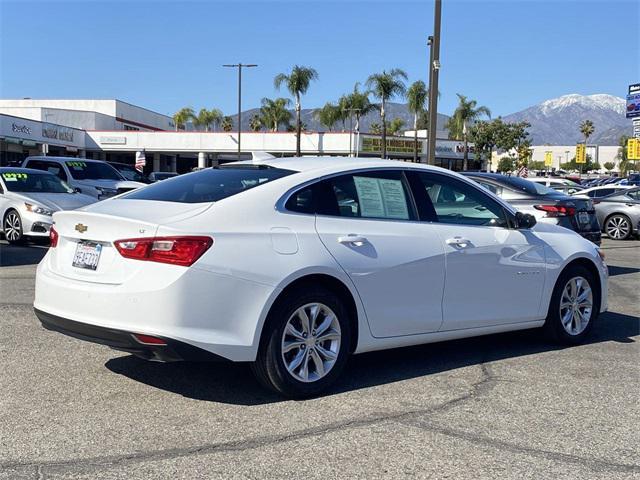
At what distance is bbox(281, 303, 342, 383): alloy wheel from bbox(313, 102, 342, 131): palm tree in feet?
220

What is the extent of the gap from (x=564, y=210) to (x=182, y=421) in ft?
24.4

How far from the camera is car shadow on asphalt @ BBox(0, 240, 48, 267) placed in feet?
35.9

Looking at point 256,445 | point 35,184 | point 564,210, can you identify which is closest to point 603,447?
point 256,445

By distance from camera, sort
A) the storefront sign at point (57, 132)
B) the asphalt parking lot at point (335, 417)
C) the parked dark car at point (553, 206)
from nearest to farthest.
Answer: the asphalt parking lot at point (335, 417), the parked dark car at point (553, 206), the storefront sign at point (57, 132)

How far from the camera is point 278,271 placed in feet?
14.6

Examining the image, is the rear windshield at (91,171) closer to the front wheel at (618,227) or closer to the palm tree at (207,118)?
the front wheel at (618,227)

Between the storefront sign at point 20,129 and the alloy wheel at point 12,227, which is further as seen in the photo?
the storefront sign at point 20,129

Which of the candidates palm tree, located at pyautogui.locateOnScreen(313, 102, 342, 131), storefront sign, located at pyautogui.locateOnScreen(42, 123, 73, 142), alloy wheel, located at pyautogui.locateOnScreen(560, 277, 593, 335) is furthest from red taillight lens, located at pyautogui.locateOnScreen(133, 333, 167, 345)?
palm tree, located at pyautogui.locateOnScreen(313, 102, 342, 131)

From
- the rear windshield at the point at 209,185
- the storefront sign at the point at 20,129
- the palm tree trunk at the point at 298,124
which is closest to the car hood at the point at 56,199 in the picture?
the rear windshield at the point at 209,185

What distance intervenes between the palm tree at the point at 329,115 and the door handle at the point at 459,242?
66063 millimetres

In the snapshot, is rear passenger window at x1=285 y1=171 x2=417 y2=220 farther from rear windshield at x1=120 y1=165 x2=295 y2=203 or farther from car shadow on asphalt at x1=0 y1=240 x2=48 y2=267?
car shadow on asphalt at x1=0 y1=240 x2=48 y2=267

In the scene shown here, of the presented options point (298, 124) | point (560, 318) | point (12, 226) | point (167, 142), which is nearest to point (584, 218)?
point (560, 318)

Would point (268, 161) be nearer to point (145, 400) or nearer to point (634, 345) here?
point (145, 400)

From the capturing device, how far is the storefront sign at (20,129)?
151ft
